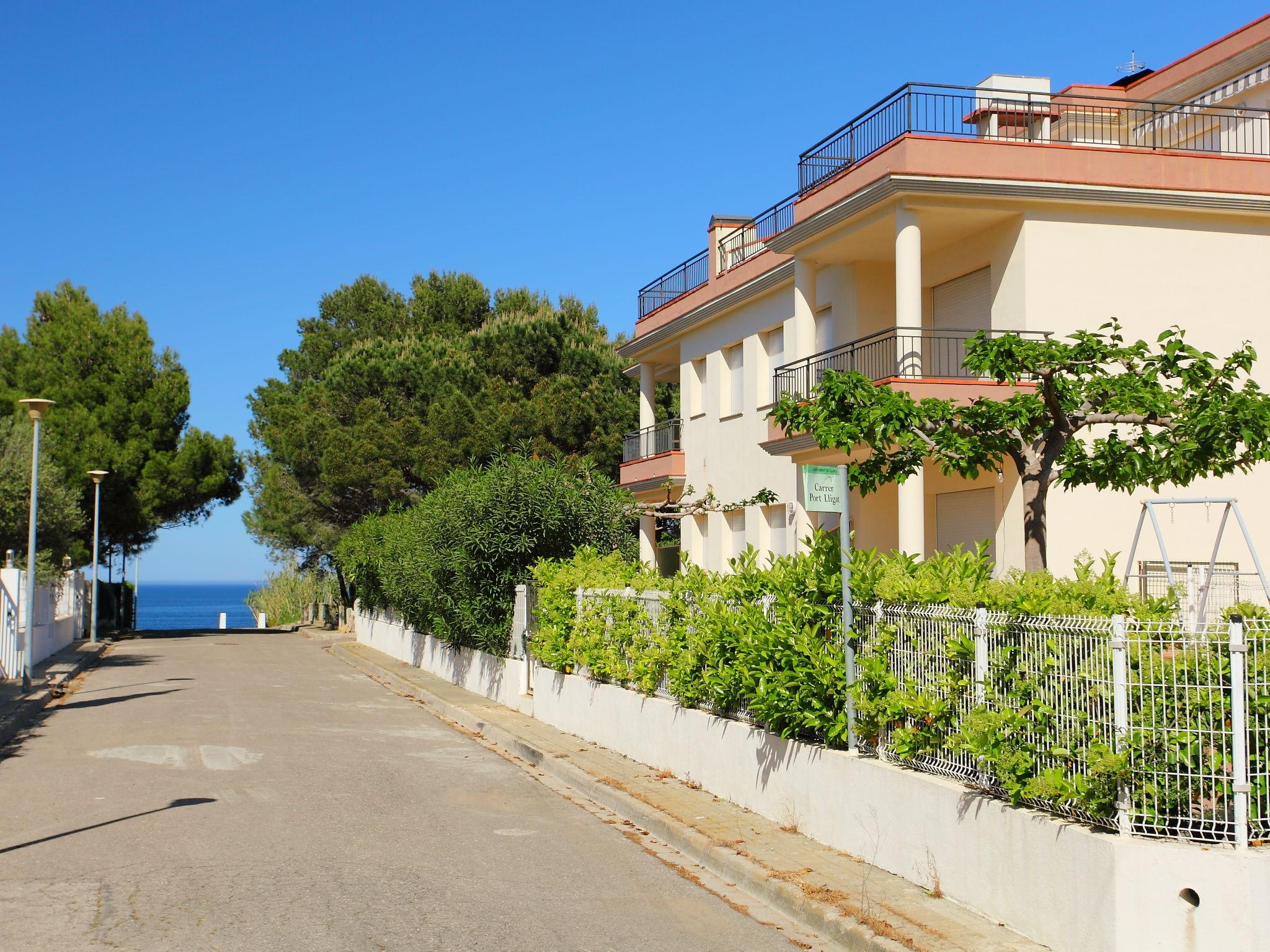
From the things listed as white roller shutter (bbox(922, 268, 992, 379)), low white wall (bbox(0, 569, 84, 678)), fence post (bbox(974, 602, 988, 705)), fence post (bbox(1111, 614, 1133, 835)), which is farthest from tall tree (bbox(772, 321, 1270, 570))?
low white wall (bbox(0, 569, 84, 678))

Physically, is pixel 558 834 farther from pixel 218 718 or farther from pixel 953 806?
pixel 218 718

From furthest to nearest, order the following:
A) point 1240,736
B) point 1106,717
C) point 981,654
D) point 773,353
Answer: point 773,353 → point 981,654 → point 1106,717 → point 1240,736

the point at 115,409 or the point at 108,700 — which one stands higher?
the point at 115,409

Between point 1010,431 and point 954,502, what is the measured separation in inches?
348

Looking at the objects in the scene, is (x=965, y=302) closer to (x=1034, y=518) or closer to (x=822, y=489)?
(x=1034, y=518)

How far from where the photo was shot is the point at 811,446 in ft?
63.5

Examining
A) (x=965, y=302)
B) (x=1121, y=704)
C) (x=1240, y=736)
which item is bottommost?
(x=1240, y=736)

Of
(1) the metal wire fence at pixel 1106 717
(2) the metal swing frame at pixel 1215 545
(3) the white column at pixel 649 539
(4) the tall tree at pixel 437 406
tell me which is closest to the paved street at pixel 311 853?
(1) the metal wire fence at pixel 1106 717

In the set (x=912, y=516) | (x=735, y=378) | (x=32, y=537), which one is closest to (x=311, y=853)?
(x=912, y=516)

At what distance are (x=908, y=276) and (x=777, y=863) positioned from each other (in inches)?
427

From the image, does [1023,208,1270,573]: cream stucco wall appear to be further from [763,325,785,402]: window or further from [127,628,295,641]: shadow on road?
[127,628,295,641]: shadow on road

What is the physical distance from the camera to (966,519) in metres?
19.0

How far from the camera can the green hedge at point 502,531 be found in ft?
63.4

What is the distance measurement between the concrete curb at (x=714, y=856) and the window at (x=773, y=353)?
377 inches
